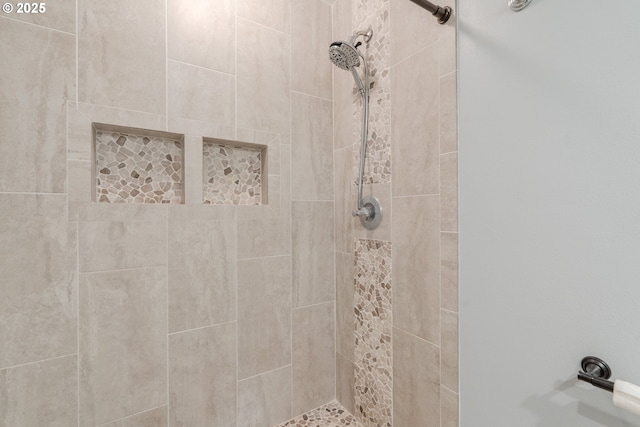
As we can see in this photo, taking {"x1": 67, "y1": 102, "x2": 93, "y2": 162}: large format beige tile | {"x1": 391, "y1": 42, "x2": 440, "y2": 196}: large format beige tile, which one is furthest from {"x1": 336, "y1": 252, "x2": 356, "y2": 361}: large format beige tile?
{"x1": 67, "y1": 102, "x2": 93, "y2": 162}: large format beige tile

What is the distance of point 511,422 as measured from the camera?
2.67 ft

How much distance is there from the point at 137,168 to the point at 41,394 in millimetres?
820

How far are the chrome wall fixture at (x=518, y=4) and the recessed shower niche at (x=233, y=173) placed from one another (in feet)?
3.33

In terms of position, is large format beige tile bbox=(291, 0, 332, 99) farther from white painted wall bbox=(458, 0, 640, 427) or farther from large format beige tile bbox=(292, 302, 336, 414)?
large format beige tile bbox=(292, 302, 336, 414)

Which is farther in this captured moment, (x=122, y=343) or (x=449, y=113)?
(x=122, y=343)

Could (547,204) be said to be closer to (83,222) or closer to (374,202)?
(374,202)

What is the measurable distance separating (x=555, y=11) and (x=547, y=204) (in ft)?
1.56

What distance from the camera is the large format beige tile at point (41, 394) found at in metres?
0.90

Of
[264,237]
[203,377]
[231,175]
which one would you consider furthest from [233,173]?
[203,377]

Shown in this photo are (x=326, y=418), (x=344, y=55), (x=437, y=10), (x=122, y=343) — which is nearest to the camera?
(x=437, y=10)

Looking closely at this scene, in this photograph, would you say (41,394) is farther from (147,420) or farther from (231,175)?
(231,175)

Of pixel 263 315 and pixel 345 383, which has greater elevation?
pixel 263 315

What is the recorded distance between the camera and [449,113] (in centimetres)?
95

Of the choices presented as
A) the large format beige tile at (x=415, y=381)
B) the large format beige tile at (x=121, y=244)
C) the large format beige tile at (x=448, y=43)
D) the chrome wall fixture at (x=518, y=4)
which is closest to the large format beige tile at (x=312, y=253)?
the large format beige tile at (x=415, y=381)
